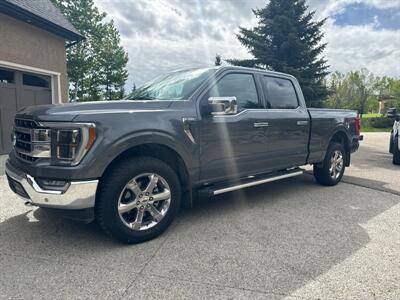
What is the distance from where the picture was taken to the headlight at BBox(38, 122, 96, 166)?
270cm

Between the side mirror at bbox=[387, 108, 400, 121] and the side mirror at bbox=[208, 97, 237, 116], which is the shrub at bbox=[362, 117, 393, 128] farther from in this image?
the side mirror at bbox=[208, 97, 237, 116]

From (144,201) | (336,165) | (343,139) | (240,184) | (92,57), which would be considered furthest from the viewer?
(92,57)

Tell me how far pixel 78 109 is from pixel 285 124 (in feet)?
9.99

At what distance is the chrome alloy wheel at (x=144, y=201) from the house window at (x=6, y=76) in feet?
27.5

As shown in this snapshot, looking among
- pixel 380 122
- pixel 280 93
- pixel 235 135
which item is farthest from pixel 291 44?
pixel 380 122

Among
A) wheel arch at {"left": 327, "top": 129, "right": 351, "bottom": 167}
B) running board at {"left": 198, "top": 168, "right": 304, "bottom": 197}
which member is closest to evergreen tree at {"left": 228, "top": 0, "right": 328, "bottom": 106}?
wheel arch at {"left": 327, "top": 129, "right": 351, "bottom": 167}

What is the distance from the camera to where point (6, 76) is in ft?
30.2

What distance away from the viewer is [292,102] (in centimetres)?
499

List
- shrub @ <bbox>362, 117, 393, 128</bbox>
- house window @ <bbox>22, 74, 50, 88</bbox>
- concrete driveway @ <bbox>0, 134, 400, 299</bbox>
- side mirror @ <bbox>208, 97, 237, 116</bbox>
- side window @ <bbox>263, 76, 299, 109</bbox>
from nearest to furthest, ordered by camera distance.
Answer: concrete driveway @ <bbox>0, 134, 400, 299</bbox> → side mirror @ <bbox>208, 97, 237, 116</bbox> → side window @ <bbox>263, 76, 299, 109</bbox> → house window @ <bbox>22, 74, 50, 88</bbox> → shrub @ <bbox>362, 117, 393, 128</bbox>

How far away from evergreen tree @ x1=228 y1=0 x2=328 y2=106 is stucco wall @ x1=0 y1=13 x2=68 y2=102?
11.6 meters

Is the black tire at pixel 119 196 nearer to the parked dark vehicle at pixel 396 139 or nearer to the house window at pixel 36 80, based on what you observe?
the parked dark vehicle at pixel 396 139

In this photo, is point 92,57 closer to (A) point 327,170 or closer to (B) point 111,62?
(B) point 111,62

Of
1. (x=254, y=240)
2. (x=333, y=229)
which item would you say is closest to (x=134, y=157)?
(x=254, y=240)

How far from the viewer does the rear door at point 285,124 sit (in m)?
4.45
